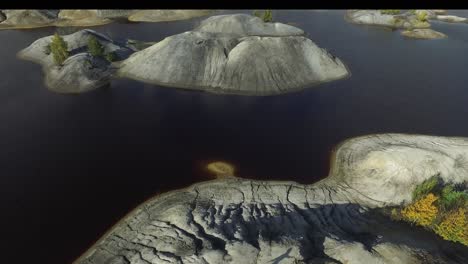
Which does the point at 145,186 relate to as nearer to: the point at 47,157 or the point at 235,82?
the point at 47,157

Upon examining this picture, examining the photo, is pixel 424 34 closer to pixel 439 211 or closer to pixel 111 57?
pixel 439 211

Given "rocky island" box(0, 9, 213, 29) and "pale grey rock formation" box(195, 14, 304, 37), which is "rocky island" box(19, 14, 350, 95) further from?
"rocky island" box(0, 9, 213, 29)

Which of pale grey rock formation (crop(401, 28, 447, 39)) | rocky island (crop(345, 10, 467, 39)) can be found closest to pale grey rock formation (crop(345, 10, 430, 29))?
rocky island (crop(345, 10, 467, 39))

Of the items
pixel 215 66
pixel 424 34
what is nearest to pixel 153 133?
pixel 215 66

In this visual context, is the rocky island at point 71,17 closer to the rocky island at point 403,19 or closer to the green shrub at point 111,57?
the green shrub at point 111,57

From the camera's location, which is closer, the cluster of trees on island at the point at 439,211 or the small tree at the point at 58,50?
the cluster of trees on island at the point at 439,211

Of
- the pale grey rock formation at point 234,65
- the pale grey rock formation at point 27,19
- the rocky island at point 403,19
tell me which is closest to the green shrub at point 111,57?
the pale grey rock formation at point 234,65
